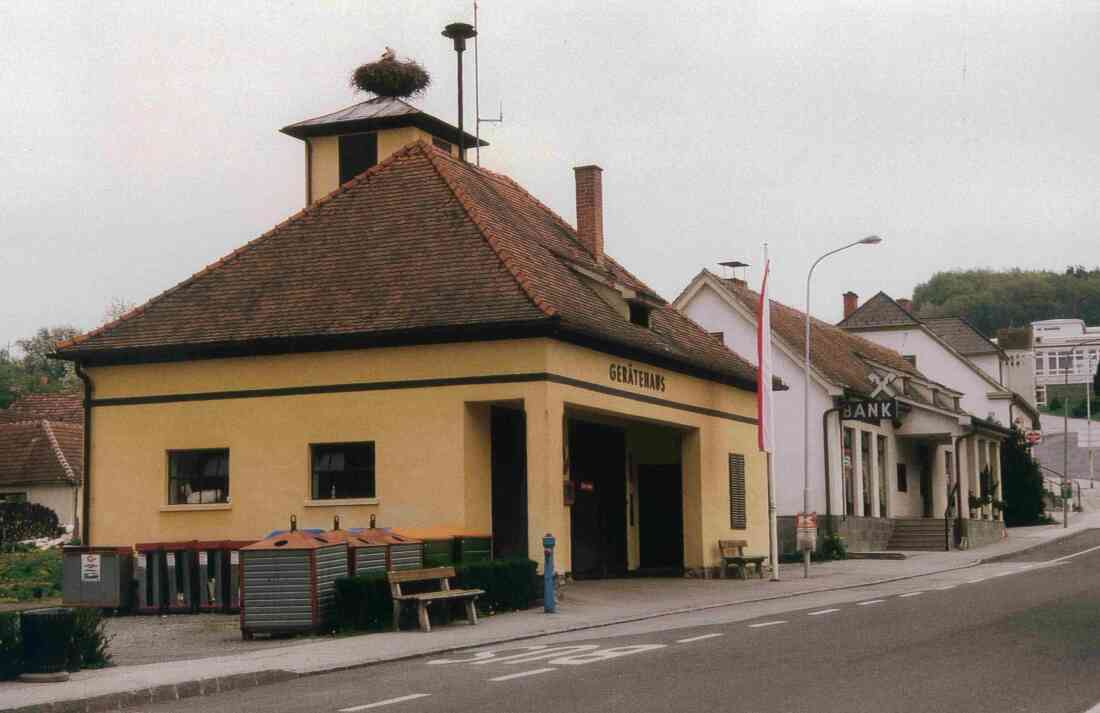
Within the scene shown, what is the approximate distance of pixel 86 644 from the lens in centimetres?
1538

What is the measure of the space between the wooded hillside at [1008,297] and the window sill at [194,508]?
401ft

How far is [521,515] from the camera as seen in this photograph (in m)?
27.5

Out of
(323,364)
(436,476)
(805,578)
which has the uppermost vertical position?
(323,364)

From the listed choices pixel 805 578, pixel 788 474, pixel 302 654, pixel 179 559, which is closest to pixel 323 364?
pixel 179 559

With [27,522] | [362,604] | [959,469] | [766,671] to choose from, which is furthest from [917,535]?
[766,671]

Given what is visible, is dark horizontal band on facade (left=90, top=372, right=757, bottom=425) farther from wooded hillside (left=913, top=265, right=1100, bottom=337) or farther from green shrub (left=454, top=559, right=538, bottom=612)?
wooded hillside (left=913, top=265, right=1100, bottom=337)

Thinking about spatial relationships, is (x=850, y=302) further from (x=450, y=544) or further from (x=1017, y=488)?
(x=450, y=544)

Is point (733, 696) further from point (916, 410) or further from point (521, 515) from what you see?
point (916, 410)

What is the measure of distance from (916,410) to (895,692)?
39.8 m

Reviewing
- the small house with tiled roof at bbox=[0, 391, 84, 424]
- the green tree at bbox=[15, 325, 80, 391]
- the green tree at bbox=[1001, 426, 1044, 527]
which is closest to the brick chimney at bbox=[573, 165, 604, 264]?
the small house with tiled roof at bbox=[0, 391, 84, 424]

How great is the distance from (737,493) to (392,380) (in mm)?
10963

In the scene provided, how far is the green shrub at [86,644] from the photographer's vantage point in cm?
1502

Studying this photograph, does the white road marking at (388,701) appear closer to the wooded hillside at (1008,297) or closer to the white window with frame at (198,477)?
the white window with frame at (198,477)

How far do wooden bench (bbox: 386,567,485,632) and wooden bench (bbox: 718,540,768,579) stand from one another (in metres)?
12.0
